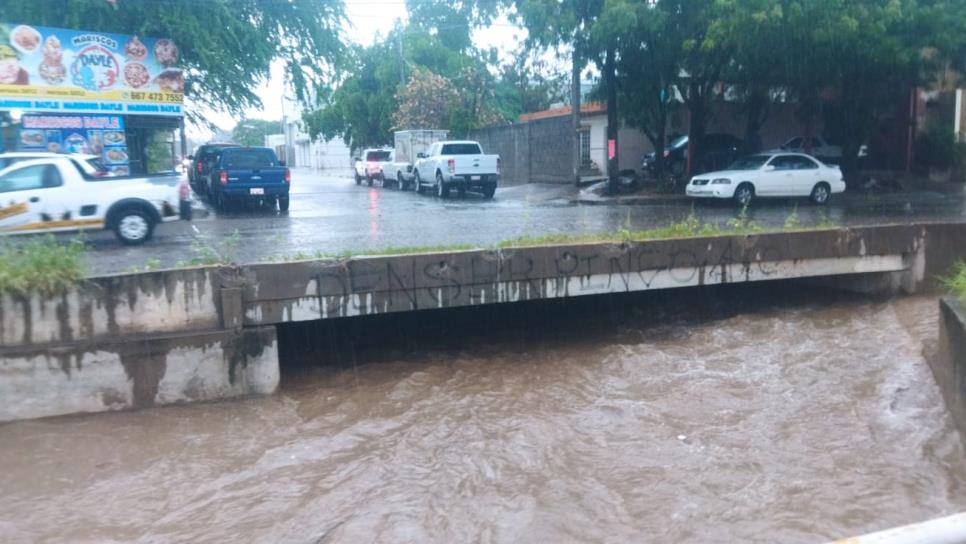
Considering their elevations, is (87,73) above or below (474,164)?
above

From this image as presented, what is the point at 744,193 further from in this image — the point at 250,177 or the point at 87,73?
the point at 87,73

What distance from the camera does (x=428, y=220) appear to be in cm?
1900

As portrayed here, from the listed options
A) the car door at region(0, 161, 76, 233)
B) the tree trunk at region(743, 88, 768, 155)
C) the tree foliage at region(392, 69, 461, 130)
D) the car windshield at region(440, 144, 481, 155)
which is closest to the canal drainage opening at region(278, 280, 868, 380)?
the car door at region(0, 161, 76, 233)

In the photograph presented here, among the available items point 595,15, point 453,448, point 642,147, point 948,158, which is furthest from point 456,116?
point 453,448

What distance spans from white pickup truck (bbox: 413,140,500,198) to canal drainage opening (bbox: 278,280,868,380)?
565 inches

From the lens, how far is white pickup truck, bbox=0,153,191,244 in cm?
1341

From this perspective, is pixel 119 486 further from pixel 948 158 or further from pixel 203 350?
pixel 948 158

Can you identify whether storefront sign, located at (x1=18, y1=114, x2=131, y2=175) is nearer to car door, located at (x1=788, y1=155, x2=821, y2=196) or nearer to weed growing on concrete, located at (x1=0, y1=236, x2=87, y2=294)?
weed growing on concrete, located at (x1=0, y1=236, x2=87, y2=294)

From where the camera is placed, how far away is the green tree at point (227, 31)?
71.4 ft

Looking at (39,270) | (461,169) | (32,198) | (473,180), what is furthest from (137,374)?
(473,180)

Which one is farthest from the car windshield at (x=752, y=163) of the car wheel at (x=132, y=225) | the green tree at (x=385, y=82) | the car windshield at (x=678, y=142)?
the green tree at (x=385, y=82)

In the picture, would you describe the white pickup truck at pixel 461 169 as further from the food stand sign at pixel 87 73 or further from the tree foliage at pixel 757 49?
the food stand sign at pixel 87 73

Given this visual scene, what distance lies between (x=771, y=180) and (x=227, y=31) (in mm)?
14889

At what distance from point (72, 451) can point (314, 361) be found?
11.3ft
